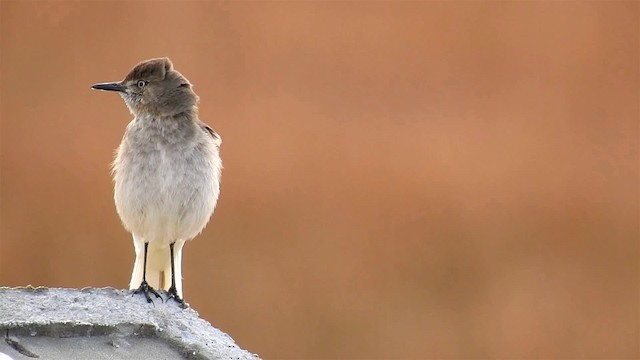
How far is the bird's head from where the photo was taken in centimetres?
616

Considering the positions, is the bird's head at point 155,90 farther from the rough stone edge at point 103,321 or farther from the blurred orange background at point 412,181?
the blurred orange background at point 412,181

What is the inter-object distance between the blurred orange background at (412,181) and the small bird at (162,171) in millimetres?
11314

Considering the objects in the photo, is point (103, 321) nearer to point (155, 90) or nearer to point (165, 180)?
point (165, 180)

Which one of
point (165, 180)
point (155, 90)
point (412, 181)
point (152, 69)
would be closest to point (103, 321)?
point (165, 180)

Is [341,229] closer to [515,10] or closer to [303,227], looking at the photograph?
[303,227]

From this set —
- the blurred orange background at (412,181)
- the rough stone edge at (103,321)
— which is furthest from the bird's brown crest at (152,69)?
the blurred orange background at (412,181)

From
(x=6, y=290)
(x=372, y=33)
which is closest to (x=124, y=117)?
(x=372, y=33)

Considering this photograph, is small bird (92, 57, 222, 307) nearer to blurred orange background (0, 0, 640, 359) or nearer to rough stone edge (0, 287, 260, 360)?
rough stone edge (0, 287, 260, 360)

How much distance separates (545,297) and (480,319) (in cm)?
88

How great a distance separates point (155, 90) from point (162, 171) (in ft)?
1.69

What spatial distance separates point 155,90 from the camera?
621cm

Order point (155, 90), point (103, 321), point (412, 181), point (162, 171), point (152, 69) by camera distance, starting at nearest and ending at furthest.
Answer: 1. point (103, 321)
2. point (162, 171)
3. point (155, 90)
4. point (152, 69)
5. point (412, 181)

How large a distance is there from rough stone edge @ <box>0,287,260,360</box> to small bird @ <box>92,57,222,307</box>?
160cm

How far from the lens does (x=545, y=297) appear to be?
17922 millimetres
